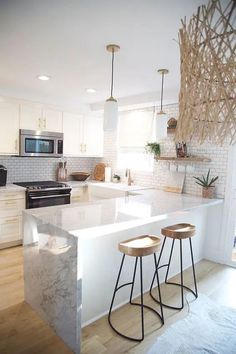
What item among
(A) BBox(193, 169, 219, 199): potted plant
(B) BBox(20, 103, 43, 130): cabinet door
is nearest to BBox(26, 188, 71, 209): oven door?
(B) BBox(20, 103, 43, 130): cabinet door

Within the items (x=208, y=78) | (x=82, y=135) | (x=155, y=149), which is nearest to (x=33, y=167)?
(x=82, y=135)

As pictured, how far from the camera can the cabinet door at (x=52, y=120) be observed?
420 centimetres

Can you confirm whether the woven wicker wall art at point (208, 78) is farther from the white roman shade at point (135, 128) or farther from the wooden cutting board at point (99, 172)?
the wooden cutting board at point (99, 172)

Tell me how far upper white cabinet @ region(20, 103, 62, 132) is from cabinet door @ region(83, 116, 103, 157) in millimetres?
602

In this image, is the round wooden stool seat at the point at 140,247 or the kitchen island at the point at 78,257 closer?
the kitchen island at the point at 78,257

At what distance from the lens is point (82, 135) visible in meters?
4.76

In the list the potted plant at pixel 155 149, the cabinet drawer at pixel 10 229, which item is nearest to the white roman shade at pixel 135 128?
the potted plant at pixel 155 149

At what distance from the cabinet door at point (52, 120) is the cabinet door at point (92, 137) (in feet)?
1.84

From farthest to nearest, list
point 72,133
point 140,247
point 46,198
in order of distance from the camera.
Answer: point 72,133, point 46,198, point 140,247

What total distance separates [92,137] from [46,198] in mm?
1644

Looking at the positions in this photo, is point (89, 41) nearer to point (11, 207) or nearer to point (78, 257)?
point (78, 257)

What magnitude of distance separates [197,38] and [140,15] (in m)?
0.83

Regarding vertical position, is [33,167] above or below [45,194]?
above

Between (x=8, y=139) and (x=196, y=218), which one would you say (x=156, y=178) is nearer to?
(x=196, y=218)
